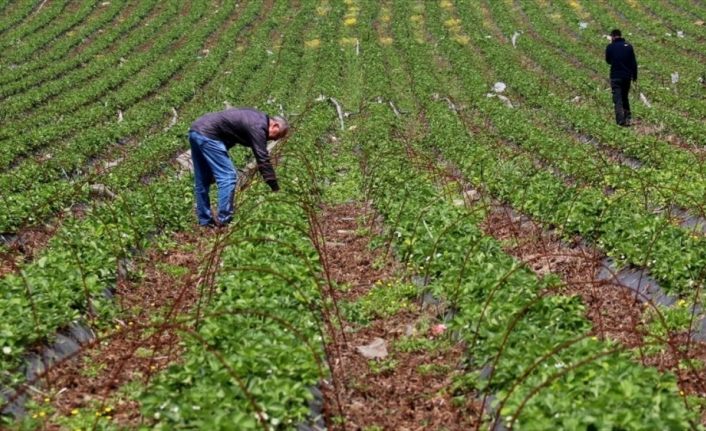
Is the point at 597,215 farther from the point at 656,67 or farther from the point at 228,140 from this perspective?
the point at 656,67

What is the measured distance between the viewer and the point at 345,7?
47.0 meters

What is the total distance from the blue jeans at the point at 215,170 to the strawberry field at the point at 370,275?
0.45 meters

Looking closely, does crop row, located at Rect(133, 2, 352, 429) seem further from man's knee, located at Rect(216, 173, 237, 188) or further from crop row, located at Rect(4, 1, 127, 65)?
crop row, located at Rect(4, 1, 127, 65)

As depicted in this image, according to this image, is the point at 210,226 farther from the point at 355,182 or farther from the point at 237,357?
the point at 237,357

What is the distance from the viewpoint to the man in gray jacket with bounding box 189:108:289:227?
1007 centimetres

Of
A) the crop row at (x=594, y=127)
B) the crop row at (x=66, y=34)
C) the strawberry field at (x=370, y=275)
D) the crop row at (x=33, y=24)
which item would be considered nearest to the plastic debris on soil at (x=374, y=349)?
the strawberry field at (x=370, y=275)

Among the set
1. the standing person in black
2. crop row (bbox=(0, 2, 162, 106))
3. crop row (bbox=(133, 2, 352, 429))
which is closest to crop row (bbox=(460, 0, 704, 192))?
the standing person in black

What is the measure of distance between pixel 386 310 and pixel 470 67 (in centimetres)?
2619

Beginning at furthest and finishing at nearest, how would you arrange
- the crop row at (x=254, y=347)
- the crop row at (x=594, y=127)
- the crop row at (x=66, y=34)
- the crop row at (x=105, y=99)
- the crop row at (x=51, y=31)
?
the crop row at (x=66, y=34) < the crop row at (x=51, y=31) < the crop row at (x=105, y=99) < the crop row at (x=594, y=127) < the crop row at (x=254, y=347)

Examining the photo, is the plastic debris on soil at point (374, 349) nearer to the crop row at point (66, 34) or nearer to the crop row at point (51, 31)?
the crop row at point (66, 34)

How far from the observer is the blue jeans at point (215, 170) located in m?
10.3

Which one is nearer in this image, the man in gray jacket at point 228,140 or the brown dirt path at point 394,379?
the brown dirt path at point 394,379

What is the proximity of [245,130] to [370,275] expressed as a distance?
2.92 metres

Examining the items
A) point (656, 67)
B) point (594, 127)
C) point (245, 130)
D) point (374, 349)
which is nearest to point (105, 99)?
point (594, 127)
